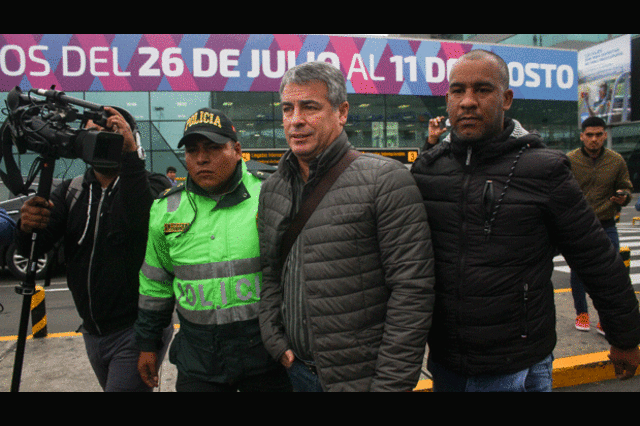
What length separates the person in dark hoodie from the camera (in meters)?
1.70

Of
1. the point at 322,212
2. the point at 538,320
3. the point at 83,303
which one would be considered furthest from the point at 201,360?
the point at 538,320

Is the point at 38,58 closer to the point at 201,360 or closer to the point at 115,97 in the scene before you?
the point at 115,97

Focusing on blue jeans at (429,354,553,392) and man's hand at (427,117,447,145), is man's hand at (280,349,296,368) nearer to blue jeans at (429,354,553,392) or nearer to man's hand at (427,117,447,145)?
blue jeans at (429,354,553,392)

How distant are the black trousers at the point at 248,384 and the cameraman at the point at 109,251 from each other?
40 centimetres

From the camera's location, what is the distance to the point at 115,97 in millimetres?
14391

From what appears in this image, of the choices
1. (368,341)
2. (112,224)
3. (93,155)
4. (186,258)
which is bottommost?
(368,341)

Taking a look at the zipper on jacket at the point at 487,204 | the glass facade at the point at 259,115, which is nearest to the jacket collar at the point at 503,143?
the zipper on jacket at the point at 487,204

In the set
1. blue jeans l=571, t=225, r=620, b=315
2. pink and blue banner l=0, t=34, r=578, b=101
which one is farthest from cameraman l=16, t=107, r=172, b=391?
pink and blue banner l=0, t=34, r=578, b=101

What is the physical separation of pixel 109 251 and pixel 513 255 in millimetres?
1913

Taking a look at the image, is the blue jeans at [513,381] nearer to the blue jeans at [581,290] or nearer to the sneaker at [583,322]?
the blue jeans at [581,290]

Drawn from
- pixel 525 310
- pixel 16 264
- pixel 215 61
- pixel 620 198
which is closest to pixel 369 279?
pixel 525 310

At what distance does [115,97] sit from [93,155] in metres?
14.0

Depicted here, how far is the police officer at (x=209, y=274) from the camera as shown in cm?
205

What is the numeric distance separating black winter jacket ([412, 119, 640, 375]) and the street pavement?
2064 millimetres
